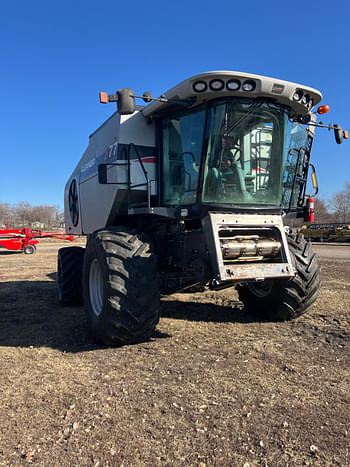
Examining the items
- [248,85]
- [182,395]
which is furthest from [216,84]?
[182,395]

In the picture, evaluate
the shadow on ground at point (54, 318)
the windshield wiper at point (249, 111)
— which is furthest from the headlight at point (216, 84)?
the shadow on ground at point (54, 318)

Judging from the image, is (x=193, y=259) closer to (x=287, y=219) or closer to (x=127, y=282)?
(x=127, y=282)

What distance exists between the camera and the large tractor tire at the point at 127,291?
417 cm

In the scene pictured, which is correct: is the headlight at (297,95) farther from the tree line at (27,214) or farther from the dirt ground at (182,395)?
the tree line at (27,214)

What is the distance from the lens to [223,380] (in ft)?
11.4

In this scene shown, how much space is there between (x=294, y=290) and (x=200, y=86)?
2.84 metres

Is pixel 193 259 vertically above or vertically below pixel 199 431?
above

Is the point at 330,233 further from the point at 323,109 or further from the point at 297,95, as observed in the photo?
the point at 297,95

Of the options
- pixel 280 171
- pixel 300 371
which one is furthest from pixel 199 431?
pixel 280 171

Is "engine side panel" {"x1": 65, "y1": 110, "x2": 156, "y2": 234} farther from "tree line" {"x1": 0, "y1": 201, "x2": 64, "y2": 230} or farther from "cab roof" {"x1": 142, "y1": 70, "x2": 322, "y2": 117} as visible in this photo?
"tree line" {"x1": 0, "y1": 201, "x2": 64, "y2": 230}

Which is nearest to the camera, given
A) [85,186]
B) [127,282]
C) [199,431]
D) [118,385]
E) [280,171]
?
[199,431]

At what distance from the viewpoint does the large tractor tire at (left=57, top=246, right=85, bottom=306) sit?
7004mm

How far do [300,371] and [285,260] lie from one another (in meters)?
1.37

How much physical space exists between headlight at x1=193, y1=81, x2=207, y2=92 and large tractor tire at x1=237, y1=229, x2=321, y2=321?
2.35 metres
